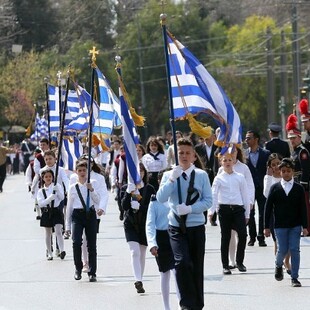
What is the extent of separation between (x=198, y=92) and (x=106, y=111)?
26.0ft

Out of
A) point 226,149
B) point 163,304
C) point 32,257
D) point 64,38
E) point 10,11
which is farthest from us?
point 64,38

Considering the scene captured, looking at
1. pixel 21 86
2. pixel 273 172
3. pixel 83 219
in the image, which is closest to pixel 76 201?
pixel 83 219

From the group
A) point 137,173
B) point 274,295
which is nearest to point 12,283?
point 137,173

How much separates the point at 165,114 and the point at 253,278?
76132mm

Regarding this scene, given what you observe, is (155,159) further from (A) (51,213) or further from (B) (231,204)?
(B) (231,204)

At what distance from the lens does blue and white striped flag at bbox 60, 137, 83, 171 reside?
899 inches

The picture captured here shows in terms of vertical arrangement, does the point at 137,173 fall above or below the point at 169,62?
below

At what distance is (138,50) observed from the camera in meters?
90.4

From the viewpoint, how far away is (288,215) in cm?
1491

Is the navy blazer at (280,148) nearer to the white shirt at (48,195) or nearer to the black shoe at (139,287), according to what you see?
the white shirt at (48,195)

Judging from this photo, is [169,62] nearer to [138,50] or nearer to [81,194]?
[81,194]

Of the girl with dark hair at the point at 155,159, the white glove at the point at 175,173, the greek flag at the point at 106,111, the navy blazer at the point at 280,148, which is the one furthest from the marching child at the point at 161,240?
the girl with dark hair at the point at 155,159

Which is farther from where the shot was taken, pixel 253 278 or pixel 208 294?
pixel 253 278

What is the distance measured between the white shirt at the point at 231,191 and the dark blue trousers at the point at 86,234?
62.9 inches
